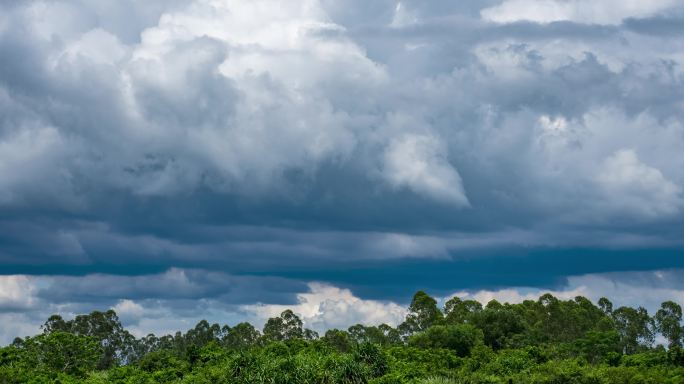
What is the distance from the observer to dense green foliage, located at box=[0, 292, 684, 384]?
238 feet

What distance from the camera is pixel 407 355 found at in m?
89.1

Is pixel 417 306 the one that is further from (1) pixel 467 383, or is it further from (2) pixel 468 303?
(1) pixel 467 383

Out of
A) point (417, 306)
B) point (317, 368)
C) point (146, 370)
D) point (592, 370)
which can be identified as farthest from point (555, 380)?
point (417, 306)

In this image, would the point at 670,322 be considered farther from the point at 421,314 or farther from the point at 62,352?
the point at 62,352

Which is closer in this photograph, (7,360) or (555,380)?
(555,380)

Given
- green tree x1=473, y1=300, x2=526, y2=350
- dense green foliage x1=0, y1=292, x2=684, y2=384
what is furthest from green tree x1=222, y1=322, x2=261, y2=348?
green tree x1=473, y1=300, x2=526, y2=350

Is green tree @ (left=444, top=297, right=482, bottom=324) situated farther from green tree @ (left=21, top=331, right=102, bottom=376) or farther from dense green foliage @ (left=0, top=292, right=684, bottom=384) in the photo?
green tree @ (left=21, top=331, right=102, bottom=376)

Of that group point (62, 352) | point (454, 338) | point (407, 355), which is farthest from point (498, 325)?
point (62, 352)

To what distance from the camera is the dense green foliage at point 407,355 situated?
72.4 metres

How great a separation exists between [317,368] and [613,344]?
50970mm

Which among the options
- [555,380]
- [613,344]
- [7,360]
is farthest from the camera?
[613,344]

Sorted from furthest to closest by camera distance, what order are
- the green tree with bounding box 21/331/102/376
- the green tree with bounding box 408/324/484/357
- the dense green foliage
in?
the green tree with bounding box 408/324/484/357, the green tree with bounding box 21/331/102/376, the dense green foliage

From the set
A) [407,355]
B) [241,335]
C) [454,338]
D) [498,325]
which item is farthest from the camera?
[241,335]

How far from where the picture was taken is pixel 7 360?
8512cm
